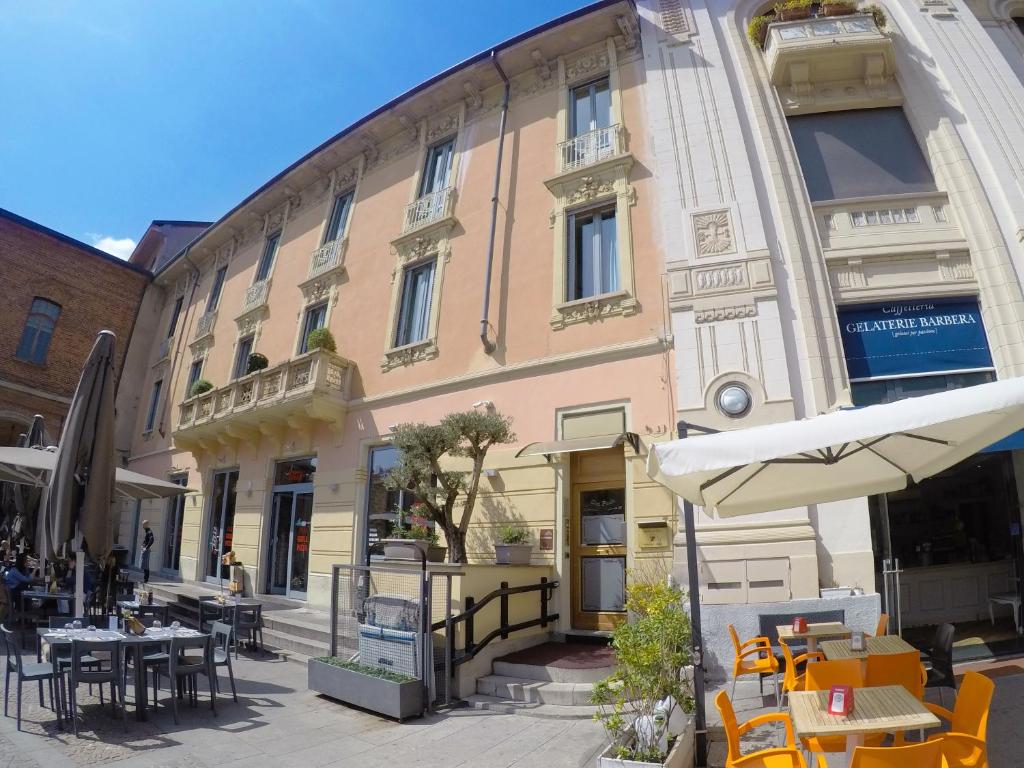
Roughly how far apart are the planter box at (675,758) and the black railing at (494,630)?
300cm

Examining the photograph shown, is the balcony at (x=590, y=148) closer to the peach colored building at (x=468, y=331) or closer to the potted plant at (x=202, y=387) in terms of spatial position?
the peach colored building at (x=468, y=331)

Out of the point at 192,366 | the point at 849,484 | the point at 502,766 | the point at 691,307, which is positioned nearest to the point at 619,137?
the point at 691,307

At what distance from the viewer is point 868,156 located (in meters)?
9.68

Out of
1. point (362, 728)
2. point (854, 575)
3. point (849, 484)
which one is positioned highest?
point (849, 484)

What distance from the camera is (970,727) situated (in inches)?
123

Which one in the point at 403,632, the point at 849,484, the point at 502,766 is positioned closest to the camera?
the point at 502,766

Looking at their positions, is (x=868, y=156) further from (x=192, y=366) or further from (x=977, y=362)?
(x=192, y=366)

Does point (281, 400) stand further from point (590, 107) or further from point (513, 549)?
point (590, 107)

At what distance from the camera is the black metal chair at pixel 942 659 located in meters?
4.91

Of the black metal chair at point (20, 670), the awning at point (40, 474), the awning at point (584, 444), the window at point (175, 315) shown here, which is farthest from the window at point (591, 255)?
the window at point (175, 315)

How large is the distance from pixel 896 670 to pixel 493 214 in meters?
9.67

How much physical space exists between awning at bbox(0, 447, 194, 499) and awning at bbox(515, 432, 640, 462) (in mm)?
6132

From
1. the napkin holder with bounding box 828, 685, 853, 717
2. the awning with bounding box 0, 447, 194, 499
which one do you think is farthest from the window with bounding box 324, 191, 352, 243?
the napkin holder with bounding box 828, 685, 853, 717

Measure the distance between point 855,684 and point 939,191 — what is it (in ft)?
26.8
